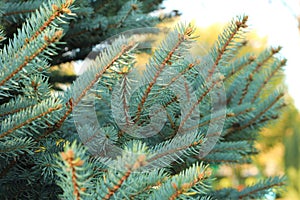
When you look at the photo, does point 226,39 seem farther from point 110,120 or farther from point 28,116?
point 28,116

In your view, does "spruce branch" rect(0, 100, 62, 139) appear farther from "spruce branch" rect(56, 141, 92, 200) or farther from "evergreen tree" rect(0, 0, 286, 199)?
"spruce branch" rect(56, 141, 92, 200)

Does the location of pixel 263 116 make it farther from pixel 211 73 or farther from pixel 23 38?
pixel 23 38

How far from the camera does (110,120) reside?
2.68 feet

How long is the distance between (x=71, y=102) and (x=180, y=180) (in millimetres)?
253

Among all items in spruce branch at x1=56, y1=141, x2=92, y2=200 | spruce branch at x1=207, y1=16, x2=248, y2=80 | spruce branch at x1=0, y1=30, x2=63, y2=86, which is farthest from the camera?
spruce branch at x1=207, y1=16, x2=248, y2=80

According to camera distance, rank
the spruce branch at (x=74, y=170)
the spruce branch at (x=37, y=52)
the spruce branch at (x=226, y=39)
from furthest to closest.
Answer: the spruce branch at (x=226, y=39) < the spruce branch at (x=37, y=52) < the spruce branch at (x=74, y=170)

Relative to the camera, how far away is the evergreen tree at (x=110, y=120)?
575 mm

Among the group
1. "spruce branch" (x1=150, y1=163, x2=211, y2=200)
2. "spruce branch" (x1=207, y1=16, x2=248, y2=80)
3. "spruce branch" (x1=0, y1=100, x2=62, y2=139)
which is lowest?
"spruce branch" (x1=150, y1=163, x2=211, y2=200)

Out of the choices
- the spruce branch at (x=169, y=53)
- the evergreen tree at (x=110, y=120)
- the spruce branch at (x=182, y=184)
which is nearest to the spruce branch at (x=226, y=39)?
the evergreen tree at (x=110, y=120)

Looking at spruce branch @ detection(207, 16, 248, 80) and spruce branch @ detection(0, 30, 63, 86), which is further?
spruce branch @ detection(207, 16, 248, 80)

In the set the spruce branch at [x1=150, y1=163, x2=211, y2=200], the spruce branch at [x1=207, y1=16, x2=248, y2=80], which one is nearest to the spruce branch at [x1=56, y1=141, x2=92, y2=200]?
the spruce branch at [x1=150, y1=163, x2=211, y2=200]

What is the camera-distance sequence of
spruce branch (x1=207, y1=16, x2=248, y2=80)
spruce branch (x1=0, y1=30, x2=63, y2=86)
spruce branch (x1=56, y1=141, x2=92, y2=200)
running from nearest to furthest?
spruce branch (x1=56, y1=141, x2=92, y2=200) < spruce branch (x1=0, y1=30, x2=63, y2=86) < spruce branch (x1=207, y1=16, x2=248, y2=80)

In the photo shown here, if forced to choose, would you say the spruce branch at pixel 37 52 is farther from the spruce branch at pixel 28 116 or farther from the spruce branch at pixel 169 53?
the spruce branch at pixel 169 53

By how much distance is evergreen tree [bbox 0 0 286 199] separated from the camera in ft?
1.89
